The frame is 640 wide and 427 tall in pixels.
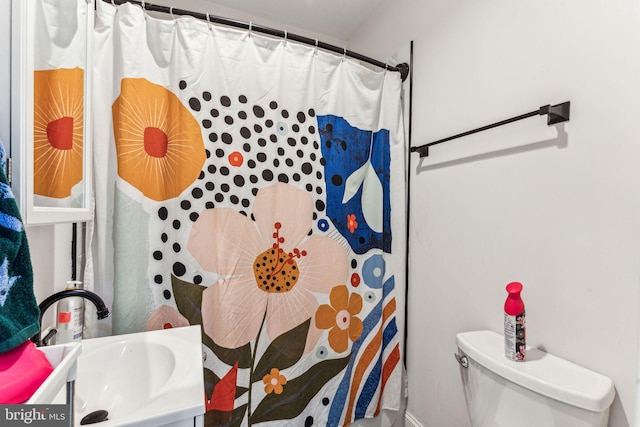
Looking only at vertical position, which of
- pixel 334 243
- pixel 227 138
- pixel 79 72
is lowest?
pixel 334 243

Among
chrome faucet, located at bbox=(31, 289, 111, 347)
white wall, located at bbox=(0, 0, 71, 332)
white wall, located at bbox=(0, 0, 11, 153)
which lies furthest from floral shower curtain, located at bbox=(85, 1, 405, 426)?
white wall, located at bbox=(0, 0, 11, 153)

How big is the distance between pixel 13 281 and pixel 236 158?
896 mm

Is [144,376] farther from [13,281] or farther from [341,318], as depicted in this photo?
[341,318]

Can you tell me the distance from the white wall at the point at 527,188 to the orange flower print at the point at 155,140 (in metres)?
1.10

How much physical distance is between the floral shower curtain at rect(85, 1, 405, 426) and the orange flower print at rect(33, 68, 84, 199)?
168mm

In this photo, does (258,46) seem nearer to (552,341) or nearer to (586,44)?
(586,44)

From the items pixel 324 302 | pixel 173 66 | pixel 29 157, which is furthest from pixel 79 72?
pixel 324 302

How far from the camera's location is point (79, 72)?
893 millimetres

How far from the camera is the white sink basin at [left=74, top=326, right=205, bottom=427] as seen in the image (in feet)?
2.07

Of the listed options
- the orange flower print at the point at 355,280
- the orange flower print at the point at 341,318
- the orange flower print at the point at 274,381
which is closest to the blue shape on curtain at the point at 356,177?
the orange flower print at the point at 355,280

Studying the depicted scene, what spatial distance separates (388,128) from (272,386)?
140 centimetres

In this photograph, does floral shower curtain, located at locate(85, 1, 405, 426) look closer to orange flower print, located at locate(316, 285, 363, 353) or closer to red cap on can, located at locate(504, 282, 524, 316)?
orange flower print, located at locate(316, 285, 363, 353)

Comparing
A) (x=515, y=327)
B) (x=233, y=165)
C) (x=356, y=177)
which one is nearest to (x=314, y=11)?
(x=356, y=177)

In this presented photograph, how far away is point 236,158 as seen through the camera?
1.24 metres
